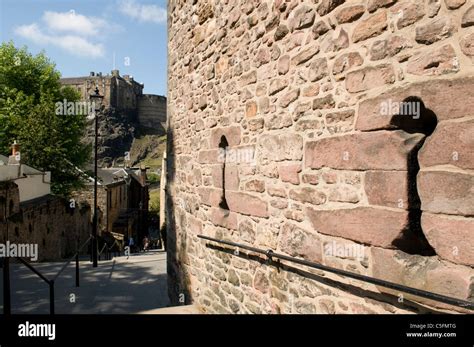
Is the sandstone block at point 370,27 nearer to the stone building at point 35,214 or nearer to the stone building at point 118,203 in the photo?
the stone building at point 35,214

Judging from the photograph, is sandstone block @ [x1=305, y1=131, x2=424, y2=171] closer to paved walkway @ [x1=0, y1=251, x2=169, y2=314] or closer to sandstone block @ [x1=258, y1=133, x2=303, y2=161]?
sandstone block @ [x1=258, y1=133, x2=303, y2=161]

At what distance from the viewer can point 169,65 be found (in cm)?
713

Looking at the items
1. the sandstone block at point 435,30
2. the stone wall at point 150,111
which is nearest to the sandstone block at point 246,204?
the sandstone block at point 435,30

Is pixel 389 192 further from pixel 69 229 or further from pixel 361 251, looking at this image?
pixel 69 229

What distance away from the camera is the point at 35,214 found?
44.7ft

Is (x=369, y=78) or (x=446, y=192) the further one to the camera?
(x=369, y=78)

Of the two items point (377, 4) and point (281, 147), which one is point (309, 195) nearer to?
point (281, 147)

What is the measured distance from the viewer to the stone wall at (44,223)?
1170 centimetres

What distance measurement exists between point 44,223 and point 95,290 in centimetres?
732

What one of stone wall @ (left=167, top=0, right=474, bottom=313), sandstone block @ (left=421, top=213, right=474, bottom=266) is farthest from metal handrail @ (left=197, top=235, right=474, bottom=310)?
sandstone block @ (left=421, top=213, right=474, bottom=266)

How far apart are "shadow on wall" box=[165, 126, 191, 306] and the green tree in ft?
36.3

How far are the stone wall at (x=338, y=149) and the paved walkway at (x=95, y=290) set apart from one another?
3.02 metres

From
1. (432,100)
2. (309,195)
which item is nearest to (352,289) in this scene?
(309,195)

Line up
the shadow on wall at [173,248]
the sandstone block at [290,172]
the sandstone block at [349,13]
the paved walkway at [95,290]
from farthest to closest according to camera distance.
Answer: the paved walkway at [95,290]
the shadow on wall at [173,248]
the sandstone block at [290,172]
the sandstone block at [349,13]
